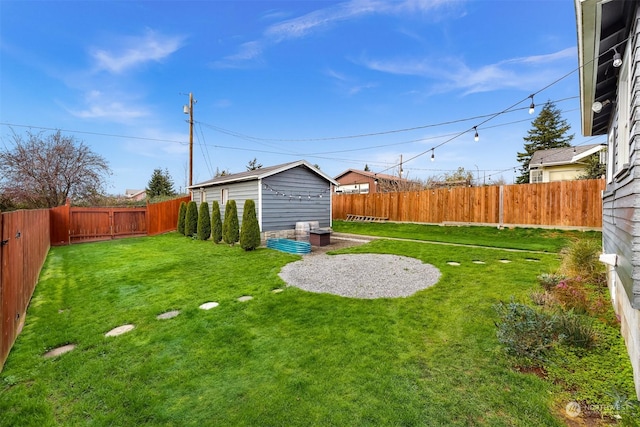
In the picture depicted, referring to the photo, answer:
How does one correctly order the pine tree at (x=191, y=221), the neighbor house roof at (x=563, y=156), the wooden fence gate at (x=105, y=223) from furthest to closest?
the neighbor house roof at (x=563, y=156) → the pine tree at (x=191, y=221) → the wooden fence gate at (x=105, y=223)

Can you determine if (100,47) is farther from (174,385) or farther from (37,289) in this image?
(174,385)

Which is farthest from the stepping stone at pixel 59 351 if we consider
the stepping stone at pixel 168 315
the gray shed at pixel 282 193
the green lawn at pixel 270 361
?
the gray shed at pixel 282 193

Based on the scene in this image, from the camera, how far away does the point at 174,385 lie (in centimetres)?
248

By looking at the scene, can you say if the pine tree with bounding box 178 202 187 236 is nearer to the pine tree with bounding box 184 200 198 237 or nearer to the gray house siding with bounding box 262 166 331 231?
the pine tree with bounding box 184 200 198 237

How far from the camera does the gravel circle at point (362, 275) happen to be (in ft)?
16.8

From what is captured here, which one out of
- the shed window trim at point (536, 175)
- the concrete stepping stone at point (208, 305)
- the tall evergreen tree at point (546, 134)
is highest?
the tall evergreen tree at point (546, 134)

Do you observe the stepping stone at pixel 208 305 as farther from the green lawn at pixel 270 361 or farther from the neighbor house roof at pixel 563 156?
the neighbor house roof at pixel 563 156

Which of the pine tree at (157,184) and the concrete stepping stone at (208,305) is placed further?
the pine tree at (157,184)

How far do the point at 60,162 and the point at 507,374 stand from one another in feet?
71.5

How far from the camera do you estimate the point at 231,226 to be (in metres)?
10.5

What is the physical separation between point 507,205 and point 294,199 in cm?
940

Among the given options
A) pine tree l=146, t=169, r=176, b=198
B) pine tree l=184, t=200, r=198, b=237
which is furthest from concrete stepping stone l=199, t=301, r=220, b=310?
pine tree l=146, t=169, r=176, b=198

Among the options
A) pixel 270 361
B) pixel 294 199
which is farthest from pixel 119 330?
pixel 294 199

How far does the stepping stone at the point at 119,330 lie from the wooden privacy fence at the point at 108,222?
454 inches
